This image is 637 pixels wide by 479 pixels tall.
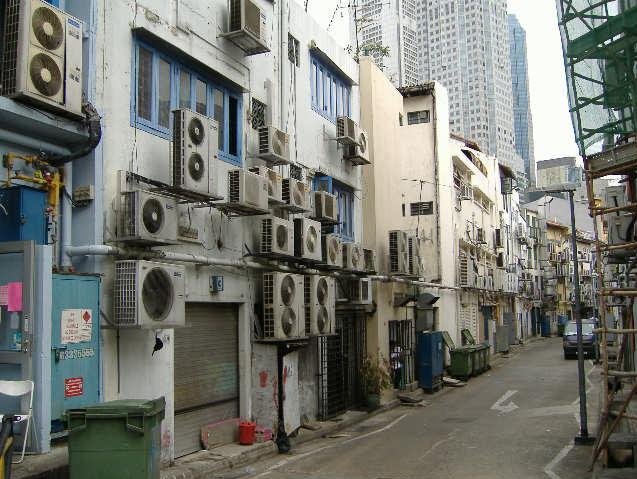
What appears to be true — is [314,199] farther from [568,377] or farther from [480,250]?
[480,250]

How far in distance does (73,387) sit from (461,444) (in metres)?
7.09

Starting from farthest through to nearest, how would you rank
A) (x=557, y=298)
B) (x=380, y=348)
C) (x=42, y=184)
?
(x=557, y=298) → (x=380, y=348) → (x=42, y=184)

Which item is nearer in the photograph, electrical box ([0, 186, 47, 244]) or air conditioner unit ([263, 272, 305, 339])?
electrical box ([0, 186, 47, 244])

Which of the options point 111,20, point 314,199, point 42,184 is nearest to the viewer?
point 42,184

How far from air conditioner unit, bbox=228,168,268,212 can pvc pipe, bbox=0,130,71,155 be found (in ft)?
10.0

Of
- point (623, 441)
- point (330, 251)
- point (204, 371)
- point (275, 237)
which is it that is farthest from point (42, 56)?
point (623, 441)

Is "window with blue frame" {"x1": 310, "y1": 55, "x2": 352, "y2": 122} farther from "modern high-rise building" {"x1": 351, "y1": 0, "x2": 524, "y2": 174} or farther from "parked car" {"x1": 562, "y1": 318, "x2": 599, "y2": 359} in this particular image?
"modern high-rise building" {"x1": 351, "y1": 0, "x2": 524, "y2": 174}

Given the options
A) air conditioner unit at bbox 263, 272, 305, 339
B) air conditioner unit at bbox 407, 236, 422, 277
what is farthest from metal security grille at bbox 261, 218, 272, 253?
air conditioner unit at bbox 407, 236, 422, 277

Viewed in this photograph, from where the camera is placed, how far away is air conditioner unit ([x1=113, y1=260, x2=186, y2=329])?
8500mm

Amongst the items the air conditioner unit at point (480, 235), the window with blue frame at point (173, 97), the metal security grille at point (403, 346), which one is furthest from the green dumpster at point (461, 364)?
the window with blue frame at point (173, 97)

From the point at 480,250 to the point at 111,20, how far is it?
30.2 m

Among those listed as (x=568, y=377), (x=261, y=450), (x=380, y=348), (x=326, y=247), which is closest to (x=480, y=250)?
(x=568, y=377)

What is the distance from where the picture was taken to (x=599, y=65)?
1023 centimetres

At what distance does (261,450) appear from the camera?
11141 mm
